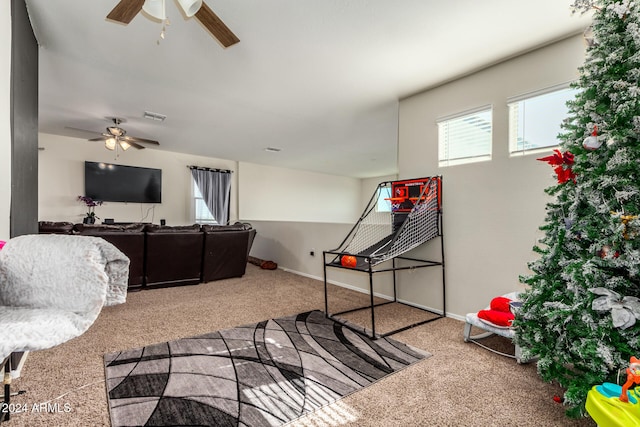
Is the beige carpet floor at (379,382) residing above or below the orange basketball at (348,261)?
below

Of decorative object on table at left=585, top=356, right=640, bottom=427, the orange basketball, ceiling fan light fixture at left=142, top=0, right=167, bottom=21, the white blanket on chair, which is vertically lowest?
decorative object on table at left=585, top=356, right=640, bottom=427

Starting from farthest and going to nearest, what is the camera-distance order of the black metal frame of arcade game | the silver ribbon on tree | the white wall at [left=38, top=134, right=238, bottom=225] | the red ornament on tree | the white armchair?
1. the white wall at [left=38, top=134, right=238, bottom=225]
2. the black metal frame of arcade game
3. the red ornament on tree
4. the silver ribbon on tree
5. the white armchair

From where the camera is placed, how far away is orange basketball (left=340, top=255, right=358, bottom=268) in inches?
104

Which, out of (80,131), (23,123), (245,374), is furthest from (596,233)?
(80,131)

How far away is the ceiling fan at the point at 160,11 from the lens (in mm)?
1615

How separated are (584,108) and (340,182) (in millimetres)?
8464

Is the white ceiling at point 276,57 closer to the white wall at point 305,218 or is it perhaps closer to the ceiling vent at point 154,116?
the ceiling vent at point 154,116

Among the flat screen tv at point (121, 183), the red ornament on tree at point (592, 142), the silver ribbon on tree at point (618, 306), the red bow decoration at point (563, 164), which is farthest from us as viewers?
the flat screen tv at point (121, 183)

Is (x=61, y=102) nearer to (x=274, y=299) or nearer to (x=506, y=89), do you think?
(x=274, y=299)

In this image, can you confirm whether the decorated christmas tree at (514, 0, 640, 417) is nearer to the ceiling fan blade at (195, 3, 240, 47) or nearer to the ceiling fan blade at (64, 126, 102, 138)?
the ceiling fan blade at (195, 3, 240, 47)

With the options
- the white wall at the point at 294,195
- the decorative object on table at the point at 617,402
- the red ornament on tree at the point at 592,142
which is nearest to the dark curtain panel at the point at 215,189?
the white wall at the point at 294,195

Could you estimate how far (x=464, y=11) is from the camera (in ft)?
6.61

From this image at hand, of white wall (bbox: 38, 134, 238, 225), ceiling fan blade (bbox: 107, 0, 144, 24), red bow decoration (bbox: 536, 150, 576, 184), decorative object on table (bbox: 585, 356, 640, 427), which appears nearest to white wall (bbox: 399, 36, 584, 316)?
red bow decoration (bbox: 536, 150, 576, 184)

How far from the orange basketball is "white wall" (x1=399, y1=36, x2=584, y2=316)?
0.92m
